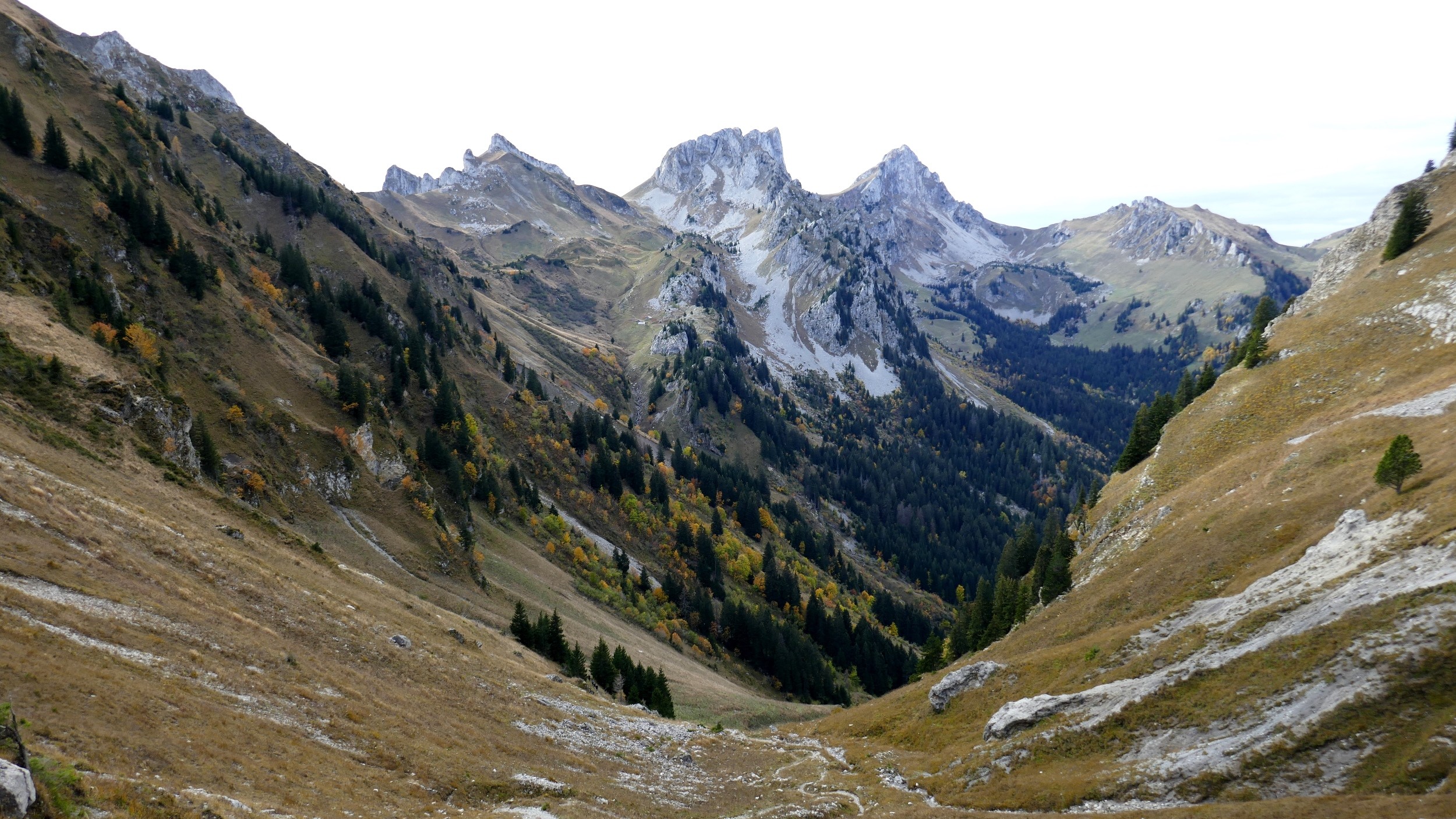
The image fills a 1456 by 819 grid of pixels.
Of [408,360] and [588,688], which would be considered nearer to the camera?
[588,688]

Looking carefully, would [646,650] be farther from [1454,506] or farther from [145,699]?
[1454,506]

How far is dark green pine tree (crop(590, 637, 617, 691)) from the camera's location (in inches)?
2397

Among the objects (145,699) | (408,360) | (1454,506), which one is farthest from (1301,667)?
(408,360)

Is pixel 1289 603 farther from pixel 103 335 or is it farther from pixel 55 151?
pixel 55 151

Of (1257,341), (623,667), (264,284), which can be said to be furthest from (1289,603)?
(264,284)

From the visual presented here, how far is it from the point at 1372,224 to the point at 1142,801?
9272 cm

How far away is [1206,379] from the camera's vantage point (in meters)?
80.9

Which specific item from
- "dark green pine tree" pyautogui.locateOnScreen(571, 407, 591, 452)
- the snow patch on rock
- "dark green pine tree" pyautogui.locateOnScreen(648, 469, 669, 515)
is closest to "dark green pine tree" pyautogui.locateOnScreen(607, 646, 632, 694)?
the snow patch on rock

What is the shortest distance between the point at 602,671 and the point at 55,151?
78.8 metres

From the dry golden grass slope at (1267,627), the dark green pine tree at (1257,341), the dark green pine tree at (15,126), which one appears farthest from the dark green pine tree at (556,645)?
the dark green pine tree at (1257,341)

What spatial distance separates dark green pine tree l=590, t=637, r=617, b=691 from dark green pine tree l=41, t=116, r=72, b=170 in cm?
7632

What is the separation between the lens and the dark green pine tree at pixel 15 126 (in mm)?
64500

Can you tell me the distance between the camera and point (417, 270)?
163 metres

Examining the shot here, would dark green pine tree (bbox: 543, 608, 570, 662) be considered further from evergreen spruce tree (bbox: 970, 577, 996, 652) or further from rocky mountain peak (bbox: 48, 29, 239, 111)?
rocky mountain peak (bbox: 48, 29, 239, 111)
